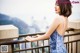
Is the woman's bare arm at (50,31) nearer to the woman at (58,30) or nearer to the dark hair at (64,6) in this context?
the woman at (58,30)

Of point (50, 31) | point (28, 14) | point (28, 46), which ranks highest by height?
point (28, 14)

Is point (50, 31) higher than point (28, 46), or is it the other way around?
point (50, 31)

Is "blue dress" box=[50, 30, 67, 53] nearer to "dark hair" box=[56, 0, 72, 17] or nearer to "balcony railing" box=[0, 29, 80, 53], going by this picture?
"balcony railing" box=[0, 29, 80, 53]

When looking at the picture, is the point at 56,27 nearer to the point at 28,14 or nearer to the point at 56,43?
the point at 56,43

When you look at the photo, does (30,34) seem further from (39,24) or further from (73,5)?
(73,5)

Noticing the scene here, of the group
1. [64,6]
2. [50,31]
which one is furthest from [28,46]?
[64,6]

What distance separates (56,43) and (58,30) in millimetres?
169

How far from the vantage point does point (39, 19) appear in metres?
2.35

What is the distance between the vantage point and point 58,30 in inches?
89.6

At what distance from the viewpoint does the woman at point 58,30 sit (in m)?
2.27

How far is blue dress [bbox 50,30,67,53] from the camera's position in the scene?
2.28 meters

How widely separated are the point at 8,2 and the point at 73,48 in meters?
1.30

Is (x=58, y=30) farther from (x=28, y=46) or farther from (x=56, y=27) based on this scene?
(x=28, y=46)

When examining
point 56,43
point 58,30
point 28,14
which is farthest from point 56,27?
point 28,14
